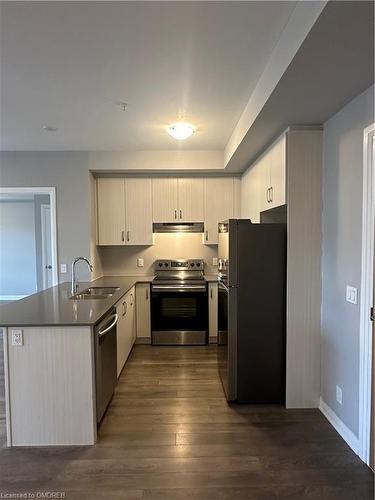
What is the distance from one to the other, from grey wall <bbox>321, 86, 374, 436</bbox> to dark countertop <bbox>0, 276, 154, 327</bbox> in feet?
5.85

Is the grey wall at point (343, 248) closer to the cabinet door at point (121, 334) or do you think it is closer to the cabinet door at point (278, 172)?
the cabinet door at point (278, 172)

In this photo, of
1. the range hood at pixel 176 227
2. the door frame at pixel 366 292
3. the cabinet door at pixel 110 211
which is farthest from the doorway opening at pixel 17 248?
the door frame at pixel 366 292

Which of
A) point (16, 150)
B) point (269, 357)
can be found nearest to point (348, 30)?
point (269, 357)

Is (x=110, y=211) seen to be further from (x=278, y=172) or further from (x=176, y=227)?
(x=278, y=172)

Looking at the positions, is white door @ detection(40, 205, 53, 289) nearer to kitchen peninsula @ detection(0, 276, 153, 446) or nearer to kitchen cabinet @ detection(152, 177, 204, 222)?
kitchen cabinet @ detection(152, 177, 204, 222)

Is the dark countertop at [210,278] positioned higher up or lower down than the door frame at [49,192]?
lower down

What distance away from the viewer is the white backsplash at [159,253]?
4.99 metres

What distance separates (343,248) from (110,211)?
323cm

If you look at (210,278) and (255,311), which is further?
Result: (210,278)

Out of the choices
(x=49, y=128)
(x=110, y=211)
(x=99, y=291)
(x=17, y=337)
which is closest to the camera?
(x=17, y=337)

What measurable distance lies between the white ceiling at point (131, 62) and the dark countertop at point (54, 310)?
171 cm

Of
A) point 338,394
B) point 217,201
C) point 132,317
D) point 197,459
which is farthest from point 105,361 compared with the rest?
point 217,201

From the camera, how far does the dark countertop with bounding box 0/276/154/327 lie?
2.25 metres

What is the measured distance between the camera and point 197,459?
2.12 metres
